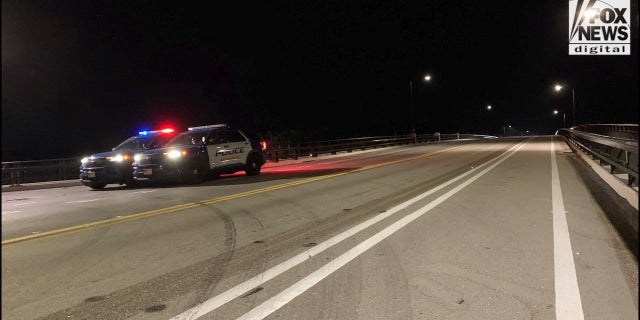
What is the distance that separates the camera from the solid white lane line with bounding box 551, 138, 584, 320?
4.43 m

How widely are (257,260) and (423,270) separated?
205 cm

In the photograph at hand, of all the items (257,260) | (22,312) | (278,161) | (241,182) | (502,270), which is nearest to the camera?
(22,312)

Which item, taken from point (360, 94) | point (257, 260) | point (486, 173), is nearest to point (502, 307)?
point (257, 260)

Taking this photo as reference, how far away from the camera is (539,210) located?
30.7ft

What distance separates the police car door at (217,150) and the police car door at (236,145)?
136mm

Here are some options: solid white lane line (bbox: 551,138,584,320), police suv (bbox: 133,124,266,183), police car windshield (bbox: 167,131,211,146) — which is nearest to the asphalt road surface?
solid white lane line (bbox: 551,138,584,320)

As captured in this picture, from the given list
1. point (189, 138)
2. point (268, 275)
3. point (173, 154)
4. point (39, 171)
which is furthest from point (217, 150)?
point (268, 275)

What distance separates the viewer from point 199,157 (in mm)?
16188

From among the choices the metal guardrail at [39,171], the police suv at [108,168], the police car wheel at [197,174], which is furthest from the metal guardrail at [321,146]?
the police suv at [108,168]

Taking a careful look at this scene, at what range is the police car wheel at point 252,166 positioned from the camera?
18.5m

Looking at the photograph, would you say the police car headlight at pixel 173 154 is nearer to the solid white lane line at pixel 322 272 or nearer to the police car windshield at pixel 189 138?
the police car windshield at pixel 189 138

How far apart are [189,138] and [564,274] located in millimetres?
13769

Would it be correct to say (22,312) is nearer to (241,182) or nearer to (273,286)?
(273,286)

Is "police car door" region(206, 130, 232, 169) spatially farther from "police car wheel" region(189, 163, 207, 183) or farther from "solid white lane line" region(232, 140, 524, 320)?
"solid white lane line" region(232, 140, 524, 320)
